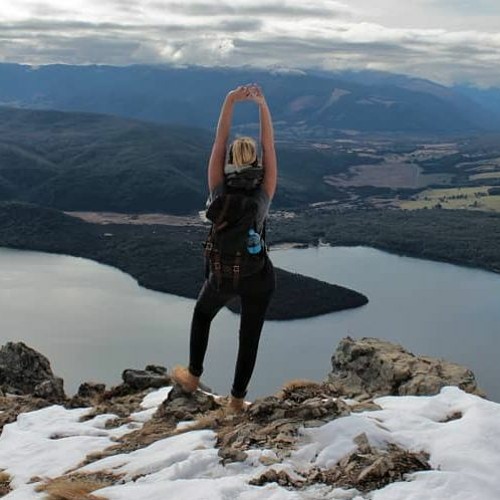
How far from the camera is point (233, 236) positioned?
197 inches

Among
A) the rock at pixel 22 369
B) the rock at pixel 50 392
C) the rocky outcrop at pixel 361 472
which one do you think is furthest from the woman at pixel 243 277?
the rock at pixel 22 369

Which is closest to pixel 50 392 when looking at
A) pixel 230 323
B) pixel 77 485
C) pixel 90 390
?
pixel 90 390

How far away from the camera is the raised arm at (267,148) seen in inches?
199

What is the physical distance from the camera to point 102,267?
89750mm

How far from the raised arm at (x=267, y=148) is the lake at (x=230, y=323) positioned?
35160 mm

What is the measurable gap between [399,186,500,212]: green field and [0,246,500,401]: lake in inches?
1870

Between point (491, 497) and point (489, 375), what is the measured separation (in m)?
47.5

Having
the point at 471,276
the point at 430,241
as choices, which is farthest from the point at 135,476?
the point at 430,241

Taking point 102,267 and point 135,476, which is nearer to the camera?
point 135,476

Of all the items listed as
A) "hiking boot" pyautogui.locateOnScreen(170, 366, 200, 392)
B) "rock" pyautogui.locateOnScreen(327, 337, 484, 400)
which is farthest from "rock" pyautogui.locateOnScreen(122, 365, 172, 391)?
"hiking boot" pyautogui.locateOnScreen(170, 366, 200, 392)

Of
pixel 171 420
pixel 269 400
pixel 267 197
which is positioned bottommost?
pixel 171 420

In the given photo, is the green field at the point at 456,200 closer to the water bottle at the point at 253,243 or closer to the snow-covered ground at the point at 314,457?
the snow-covered ground at the point at 314,457

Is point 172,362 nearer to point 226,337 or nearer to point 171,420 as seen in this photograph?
point 226,337

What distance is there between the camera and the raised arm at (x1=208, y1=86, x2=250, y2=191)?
5051mm
